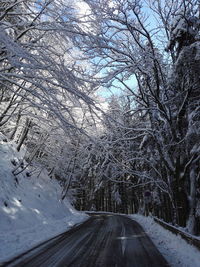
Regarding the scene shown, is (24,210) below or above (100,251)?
→ above

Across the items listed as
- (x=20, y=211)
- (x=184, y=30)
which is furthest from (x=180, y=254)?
(x=184, y=30)

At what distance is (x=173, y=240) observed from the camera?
870cm

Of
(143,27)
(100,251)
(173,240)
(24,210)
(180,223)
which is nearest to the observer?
(100,251)

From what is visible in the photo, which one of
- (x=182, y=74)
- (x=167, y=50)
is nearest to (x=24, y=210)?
(x=182, y=74)

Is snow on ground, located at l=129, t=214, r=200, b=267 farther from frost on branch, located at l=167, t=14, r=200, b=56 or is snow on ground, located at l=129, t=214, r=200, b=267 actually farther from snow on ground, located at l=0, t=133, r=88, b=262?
frost on branch, located at l=167, t=14, r=200, b=56

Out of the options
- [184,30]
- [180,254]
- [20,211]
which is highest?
[184,30]

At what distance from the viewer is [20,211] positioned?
13.7 metres

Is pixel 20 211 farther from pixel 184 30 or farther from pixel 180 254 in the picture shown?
pixel 184 30

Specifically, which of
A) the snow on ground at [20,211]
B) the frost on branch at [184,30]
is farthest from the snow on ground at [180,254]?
the frost on branch at [184,30]

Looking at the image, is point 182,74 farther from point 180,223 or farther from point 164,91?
point 180,223

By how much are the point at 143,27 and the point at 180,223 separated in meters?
10.4

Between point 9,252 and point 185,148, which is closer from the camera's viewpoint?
point 9,252

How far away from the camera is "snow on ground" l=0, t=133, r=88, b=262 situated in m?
A: 8.76

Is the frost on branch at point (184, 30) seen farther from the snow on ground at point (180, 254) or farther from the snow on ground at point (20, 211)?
the snow on ground at point (20, 211)
